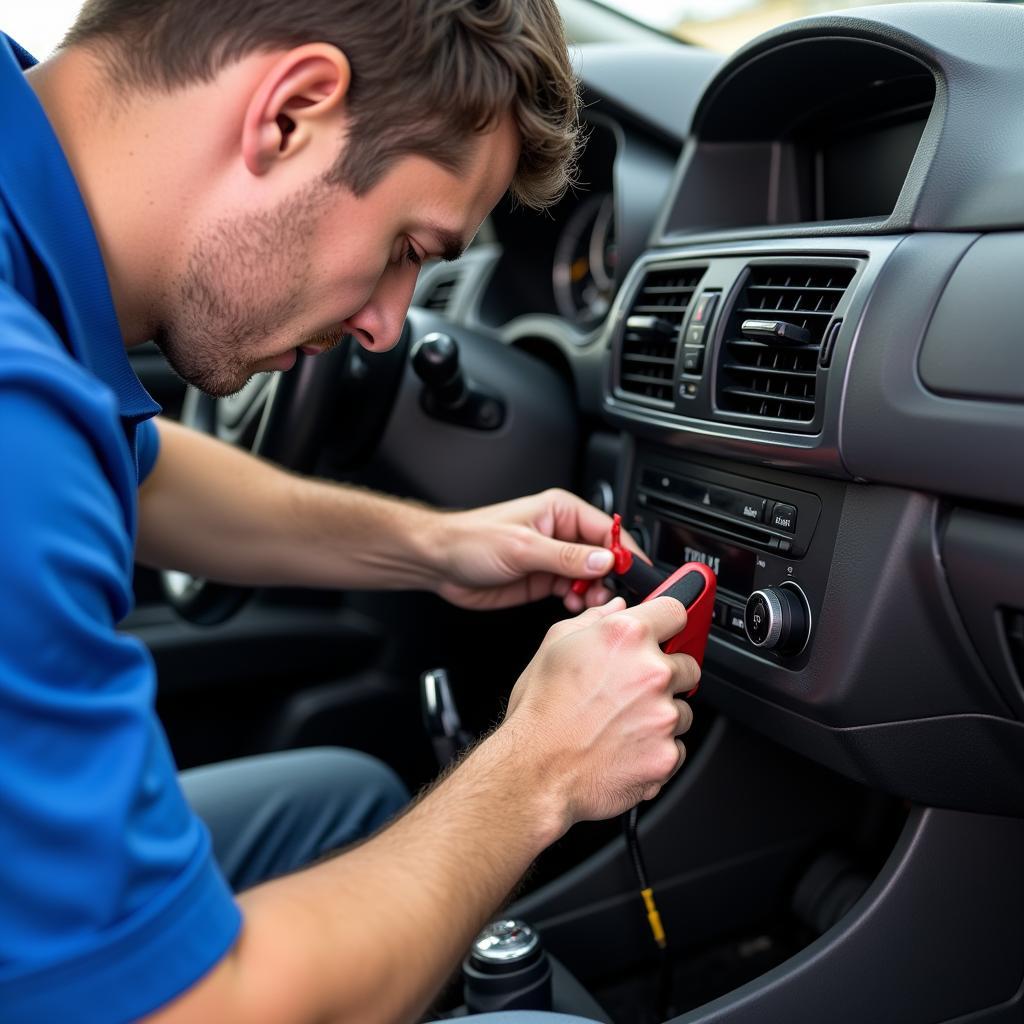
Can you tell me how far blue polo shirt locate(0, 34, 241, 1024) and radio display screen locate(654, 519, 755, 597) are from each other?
0.61 m

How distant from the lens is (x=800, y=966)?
41.6 inches

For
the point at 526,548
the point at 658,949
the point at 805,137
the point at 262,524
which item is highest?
the point at 805,137

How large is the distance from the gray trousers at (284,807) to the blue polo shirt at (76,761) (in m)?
0.60

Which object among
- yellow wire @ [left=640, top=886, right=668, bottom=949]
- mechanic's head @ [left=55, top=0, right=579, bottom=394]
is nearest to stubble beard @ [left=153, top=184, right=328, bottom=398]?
mechanic's head @ [left=55, top=0, right=579, bottom=394]

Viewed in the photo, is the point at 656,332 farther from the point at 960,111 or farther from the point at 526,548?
the point at 960,111

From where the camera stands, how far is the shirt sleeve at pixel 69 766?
1.72ft

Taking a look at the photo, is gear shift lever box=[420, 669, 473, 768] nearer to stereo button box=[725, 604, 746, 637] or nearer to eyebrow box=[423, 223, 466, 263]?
stereo button box=[725, 604, 746, 637]

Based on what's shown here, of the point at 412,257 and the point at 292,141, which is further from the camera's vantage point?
the point at 412,257

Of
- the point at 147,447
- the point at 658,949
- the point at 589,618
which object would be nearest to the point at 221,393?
the point at 147,447

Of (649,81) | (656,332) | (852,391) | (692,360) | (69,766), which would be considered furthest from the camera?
(649,81)

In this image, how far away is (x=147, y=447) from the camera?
3.94 ft

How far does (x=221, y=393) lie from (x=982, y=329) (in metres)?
0.59

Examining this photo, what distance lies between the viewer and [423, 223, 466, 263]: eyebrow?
865 mm

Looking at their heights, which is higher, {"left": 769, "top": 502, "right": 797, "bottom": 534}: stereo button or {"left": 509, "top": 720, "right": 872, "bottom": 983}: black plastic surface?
{"left": 769, "top": 502, "right": 797, "bottom": 534}: stereo button
